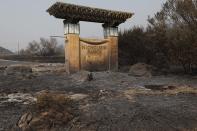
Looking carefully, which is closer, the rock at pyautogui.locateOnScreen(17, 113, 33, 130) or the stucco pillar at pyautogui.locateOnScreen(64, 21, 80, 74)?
the rock at pyautogui.locateOnScreen(17, 113, 33, 130)

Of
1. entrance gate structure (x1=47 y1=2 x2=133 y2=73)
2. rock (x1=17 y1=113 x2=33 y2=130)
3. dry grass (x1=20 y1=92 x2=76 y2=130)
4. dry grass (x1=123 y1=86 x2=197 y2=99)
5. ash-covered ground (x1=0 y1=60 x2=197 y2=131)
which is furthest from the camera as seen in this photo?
entrance gate structure (x1=47 y1=2 x2=133 y2=73)

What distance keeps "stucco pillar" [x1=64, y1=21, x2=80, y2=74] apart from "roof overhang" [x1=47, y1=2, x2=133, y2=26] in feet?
1.66

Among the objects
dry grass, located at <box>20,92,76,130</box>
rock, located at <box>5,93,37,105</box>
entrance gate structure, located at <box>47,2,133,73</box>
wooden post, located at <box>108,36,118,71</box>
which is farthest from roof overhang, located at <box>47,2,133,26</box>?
dry grass, located at <box>20,92,76,130</box>

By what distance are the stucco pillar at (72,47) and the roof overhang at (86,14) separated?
50 cm

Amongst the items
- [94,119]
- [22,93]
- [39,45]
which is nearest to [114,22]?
[22,93]

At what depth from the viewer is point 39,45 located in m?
53.4

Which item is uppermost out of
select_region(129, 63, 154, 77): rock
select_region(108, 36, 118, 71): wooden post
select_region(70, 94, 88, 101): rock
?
select_region(108, 36, 118, 71): wooden post

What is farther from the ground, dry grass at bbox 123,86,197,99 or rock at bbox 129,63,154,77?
rock at bbox 129,63,154,77

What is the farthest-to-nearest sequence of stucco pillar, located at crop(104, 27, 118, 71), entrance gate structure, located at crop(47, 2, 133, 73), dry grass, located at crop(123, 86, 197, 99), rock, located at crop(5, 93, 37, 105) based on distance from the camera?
stucco pillar, located at crop(104, 27, 118, 71)
entrance gate structure, located at crop(47, 2, 133, 73)
dry grass, located at crop(123, 86, 197, 99)
rock, located at crop(5, 93, 37, 105)

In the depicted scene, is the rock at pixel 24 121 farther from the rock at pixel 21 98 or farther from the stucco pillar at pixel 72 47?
the stucco pillar at pixel 72 47

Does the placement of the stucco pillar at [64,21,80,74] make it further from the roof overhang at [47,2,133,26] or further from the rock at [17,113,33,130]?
the rock at [17,113,33,130]

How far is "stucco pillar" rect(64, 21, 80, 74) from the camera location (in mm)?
19344

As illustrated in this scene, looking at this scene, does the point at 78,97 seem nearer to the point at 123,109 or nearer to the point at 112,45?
the point at 123,109

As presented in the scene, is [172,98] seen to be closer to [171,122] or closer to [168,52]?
Answer: [171,122]
